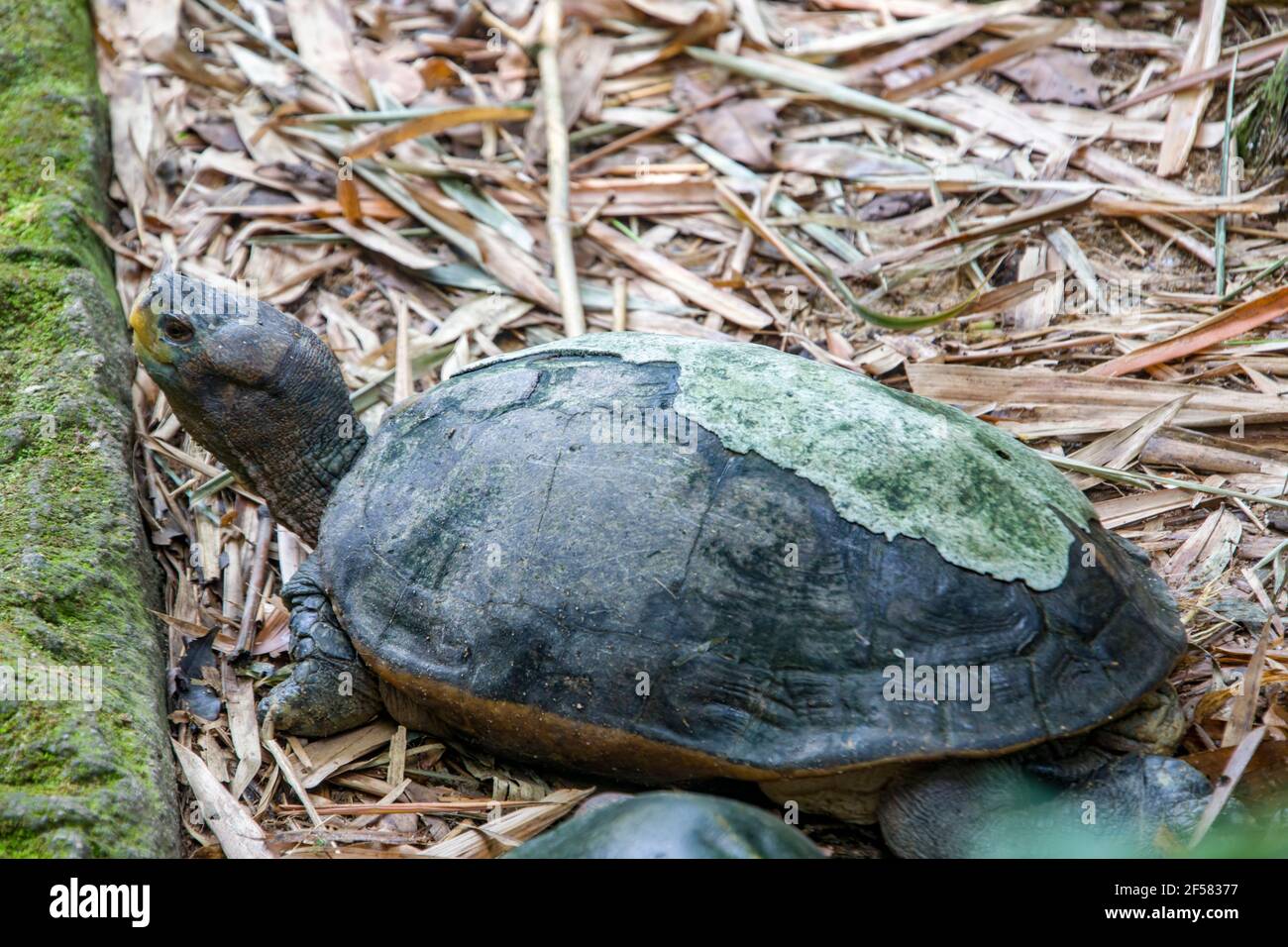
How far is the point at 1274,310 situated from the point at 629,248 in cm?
293

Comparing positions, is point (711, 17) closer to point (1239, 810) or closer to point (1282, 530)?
point (1282, 530)

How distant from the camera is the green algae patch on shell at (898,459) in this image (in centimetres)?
321

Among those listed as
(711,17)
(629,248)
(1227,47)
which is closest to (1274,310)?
(1227,47)

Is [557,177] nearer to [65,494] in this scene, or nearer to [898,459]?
[65,494]

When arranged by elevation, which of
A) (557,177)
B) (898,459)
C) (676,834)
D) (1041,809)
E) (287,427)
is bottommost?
(1041,809)

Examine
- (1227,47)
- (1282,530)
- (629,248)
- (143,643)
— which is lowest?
(143,643)

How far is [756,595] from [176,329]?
2.36m

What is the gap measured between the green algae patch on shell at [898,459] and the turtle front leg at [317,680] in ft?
4.66

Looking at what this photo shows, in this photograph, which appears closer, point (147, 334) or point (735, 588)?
point (735, 588)

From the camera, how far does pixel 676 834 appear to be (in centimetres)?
271

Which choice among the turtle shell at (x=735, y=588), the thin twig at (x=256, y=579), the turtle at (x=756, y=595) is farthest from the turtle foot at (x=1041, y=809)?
the thin twig at (x=256, y=579)

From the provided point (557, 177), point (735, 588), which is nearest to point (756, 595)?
point (735, 588)

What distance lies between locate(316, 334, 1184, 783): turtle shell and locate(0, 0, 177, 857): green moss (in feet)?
2.59
